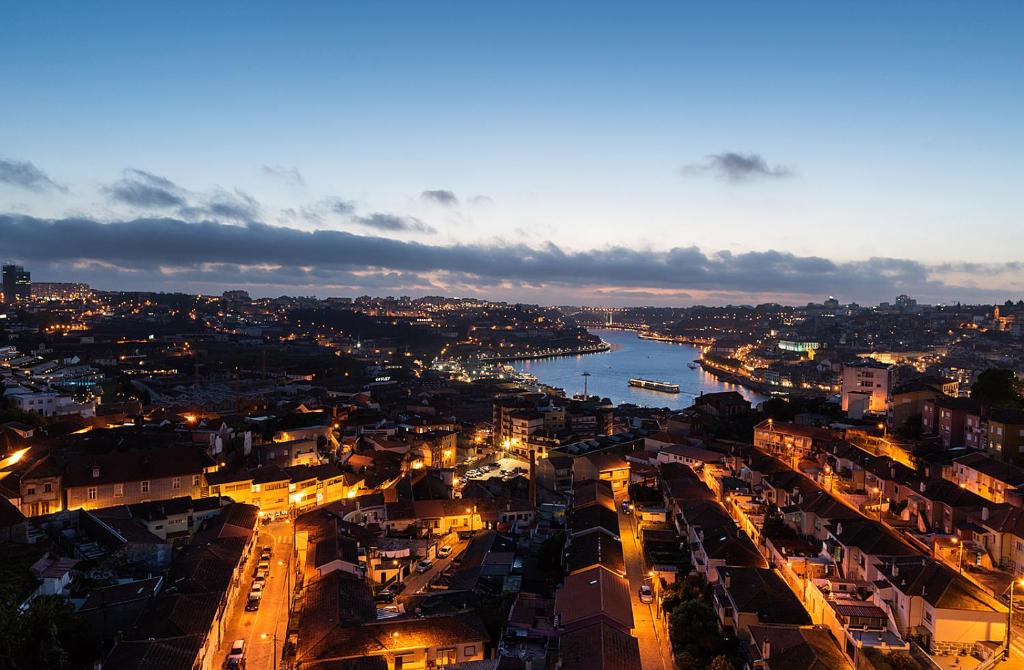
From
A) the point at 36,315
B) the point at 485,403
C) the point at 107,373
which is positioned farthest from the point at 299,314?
the point at 485,403

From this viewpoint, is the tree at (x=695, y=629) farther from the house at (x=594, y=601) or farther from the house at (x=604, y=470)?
the house at (x=604, y=470)

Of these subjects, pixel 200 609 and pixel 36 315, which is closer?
pixel 200 609

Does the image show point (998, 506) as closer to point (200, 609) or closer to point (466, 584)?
point (466, 584)

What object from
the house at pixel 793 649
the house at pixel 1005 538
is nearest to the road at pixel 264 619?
the house at pixel 793 649

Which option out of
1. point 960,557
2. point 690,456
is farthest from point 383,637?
point 690,456

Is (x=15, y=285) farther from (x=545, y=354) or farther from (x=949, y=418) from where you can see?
(x=949, y=418)

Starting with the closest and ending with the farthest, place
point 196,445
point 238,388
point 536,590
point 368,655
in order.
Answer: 1. point 368,655
2. point 536,590
3. point 196,445
4. point 238,388
